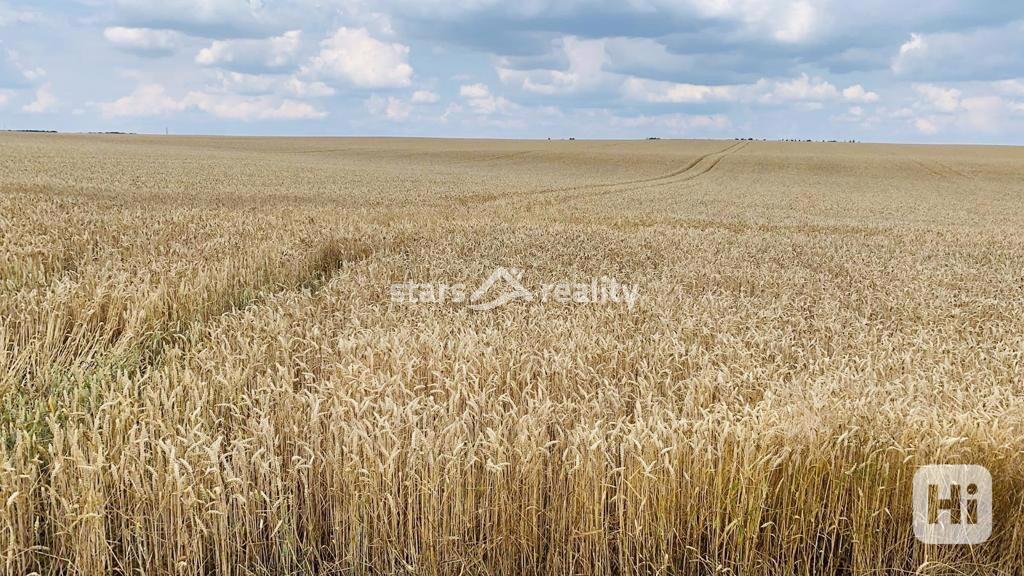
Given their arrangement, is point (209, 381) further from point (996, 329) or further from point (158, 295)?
point (996, 329)

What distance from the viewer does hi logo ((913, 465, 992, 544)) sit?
9.96ft

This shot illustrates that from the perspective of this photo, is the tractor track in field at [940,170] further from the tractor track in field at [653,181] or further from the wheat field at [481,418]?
the wheat field at [481,418]

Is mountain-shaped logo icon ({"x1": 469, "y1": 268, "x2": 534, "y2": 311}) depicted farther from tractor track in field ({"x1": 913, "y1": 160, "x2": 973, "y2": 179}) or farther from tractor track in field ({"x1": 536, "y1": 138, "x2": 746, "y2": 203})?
tractor track in field ({"x1": 913, "y1": 160, "x2": 973, "y2": 179})

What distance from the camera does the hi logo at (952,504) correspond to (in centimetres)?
304

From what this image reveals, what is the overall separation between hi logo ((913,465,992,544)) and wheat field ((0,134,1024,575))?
7 centimetres

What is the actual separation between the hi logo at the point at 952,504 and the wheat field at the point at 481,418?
68 mm

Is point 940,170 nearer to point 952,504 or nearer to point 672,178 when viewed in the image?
point 672,178

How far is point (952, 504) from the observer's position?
3098 millimetres

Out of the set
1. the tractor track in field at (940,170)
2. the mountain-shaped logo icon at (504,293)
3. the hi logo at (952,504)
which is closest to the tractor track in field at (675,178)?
the tractor track in field at (940,170)

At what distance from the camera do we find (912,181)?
46531 mm

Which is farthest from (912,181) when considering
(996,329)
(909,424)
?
(909,424)

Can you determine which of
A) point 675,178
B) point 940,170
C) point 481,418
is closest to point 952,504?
point 481,418

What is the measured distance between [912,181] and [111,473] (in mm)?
54784

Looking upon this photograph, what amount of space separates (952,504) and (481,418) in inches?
96.8
